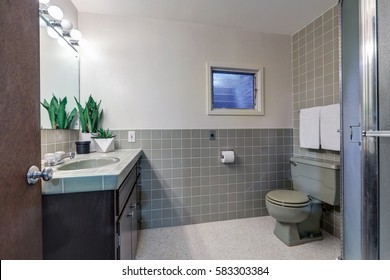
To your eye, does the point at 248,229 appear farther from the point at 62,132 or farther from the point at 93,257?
the point at 62,132

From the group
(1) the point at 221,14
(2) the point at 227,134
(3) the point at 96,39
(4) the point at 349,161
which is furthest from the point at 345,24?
(3) the point at 96,39

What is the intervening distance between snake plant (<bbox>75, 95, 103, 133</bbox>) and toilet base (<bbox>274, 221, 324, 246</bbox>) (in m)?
1.96

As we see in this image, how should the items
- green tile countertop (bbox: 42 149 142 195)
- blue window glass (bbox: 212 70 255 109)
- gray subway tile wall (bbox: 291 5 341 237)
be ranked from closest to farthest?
green tile countertop (bbox: 42 149 142 195)
gray subway tile wall (bbox: 291 5 341 237)
blue window glass (bbox: 212 70 255 109)

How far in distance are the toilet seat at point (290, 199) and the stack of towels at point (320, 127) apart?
0.51 metres

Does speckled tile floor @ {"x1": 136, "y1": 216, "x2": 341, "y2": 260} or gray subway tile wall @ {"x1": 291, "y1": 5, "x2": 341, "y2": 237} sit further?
gray subway tile wall @ {"x1": 291, "y1": 5, "x2": 341, "y2": 237}

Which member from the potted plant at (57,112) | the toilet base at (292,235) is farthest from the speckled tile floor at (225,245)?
the potted plant at (57,112)

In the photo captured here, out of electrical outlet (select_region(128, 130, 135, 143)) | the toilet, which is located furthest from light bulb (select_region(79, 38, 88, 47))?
the toilet

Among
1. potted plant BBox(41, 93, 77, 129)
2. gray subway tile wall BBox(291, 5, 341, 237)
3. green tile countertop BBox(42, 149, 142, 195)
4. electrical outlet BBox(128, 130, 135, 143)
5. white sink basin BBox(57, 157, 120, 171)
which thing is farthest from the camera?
electrical outlet BBox(128, 130, 135, 143)

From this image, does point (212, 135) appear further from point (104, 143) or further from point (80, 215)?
point (80, 215)

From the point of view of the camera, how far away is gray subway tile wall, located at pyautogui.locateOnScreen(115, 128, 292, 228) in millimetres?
1902

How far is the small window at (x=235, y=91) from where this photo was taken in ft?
6.71

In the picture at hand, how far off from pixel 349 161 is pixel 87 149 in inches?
76.6

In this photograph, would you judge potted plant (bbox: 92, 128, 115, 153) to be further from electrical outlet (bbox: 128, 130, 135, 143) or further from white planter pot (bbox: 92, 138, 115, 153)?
electrical outlet (bbox: 128, 130, 135, 143)

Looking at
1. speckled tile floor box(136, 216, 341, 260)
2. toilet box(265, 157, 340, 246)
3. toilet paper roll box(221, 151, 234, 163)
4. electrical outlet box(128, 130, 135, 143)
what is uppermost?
electrical outlet box(128, 130, 135, 143)
